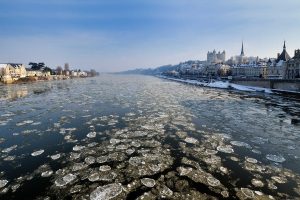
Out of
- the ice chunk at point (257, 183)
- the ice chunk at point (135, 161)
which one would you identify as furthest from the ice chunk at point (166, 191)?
the ice chunk at point (257, 183)

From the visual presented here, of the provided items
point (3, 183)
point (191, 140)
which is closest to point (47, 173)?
point (3, 183)

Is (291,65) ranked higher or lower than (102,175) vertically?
higher

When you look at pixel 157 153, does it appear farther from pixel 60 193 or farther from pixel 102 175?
pixel 60 193

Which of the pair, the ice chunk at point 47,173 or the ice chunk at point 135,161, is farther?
the ice chunk at point 135,161

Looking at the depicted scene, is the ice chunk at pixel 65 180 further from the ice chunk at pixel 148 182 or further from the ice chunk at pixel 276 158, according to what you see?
the ice chunk at pixel 276 158

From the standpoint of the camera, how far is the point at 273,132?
14.5 metres

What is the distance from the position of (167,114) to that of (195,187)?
12001 mm

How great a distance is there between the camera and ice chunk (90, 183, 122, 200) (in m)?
6.98

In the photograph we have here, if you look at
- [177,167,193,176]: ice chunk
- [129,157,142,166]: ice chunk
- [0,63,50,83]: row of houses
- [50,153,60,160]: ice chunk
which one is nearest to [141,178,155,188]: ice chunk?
[177,167,193,176]: ice chunk

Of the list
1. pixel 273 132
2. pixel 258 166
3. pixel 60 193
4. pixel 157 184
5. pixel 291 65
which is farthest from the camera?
pixel 291 65

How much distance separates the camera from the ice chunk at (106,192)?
6980mm

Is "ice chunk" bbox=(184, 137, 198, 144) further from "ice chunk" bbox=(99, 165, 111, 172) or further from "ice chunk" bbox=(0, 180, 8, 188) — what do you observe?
"ice chunk" bbox=(0, 180, 8, 188)

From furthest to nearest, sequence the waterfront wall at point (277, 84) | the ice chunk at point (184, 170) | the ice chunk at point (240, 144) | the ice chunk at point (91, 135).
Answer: the waterfront wall at point (277, 84)
the ice chunk at point (91, 135)
the ice chunk at point (240, 144)
the ice chunk at point (184, 170)

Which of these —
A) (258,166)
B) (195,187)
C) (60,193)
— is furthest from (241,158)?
(60,193)
